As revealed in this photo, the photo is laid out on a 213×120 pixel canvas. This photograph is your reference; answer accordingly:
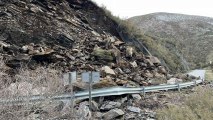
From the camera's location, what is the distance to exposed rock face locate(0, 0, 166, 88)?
17.5 meters

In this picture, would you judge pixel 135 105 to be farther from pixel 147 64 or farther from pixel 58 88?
pixel 147 64

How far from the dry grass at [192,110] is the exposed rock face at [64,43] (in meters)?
3.41

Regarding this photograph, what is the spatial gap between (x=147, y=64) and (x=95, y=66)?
3184mm

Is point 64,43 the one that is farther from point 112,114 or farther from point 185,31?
point 185,31

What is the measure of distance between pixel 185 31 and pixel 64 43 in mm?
38864

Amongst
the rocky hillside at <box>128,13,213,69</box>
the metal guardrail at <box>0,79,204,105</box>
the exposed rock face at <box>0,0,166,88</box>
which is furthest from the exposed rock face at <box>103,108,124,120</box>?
the rocky hillside at <box>128,13,213,69</box>

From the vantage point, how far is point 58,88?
11.8 meters

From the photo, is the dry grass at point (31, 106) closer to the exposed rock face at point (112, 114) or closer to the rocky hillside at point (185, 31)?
the exposed rock face at point (112, 114)

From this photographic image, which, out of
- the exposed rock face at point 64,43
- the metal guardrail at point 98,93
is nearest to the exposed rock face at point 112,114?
the metal guardrail at point 98,93

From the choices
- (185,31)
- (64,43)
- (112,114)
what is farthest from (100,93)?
(185,31)

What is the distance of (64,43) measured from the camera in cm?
1964

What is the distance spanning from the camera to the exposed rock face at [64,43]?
57.3 feet

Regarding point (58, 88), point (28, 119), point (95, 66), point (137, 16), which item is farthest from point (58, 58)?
point (137, 16)

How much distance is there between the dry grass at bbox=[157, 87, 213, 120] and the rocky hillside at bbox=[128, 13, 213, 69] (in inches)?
927
